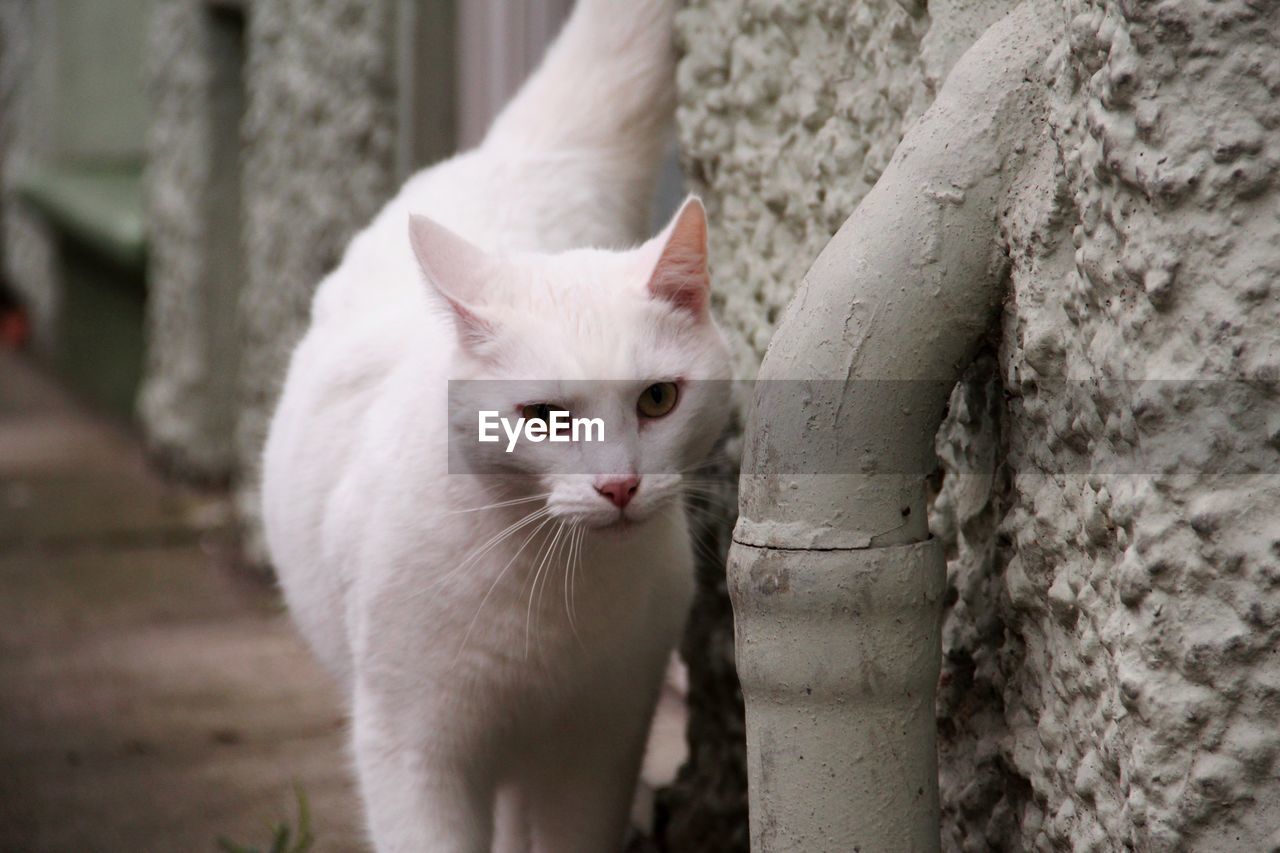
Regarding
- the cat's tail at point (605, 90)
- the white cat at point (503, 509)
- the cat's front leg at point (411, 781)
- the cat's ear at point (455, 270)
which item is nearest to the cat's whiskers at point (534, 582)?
the white cat at point (503, 509)

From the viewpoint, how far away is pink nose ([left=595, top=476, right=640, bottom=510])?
192 cm

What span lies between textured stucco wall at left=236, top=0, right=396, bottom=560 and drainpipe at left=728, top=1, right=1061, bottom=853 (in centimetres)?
280

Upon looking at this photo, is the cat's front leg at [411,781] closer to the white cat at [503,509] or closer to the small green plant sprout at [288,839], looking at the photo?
the white cat at [503,509]

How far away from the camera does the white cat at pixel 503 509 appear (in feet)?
6.58

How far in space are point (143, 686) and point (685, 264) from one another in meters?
2.66

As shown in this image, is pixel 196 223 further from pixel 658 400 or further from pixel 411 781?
pixel 658 400

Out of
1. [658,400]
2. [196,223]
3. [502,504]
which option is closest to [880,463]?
[658,400]

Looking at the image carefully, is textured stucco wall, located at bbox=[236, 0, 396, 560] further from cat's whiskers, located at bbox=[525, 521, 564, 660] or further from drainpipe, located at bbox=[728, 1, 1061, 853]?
drainpipe, located at bbox=[728, 1, 1061, 853]


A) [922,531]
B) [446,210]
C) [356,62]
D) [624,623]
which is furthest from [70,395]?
[922,531]

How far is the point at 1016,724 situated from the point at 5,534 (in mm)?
4752

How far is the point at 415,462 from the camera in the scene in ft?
7.19

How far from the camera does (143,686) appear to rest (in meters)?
4.03

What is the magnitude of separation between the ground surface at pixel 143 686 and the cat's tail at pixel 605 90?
1438 mm

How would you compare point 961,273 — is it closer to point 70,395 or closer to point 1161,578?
point 1161,578
